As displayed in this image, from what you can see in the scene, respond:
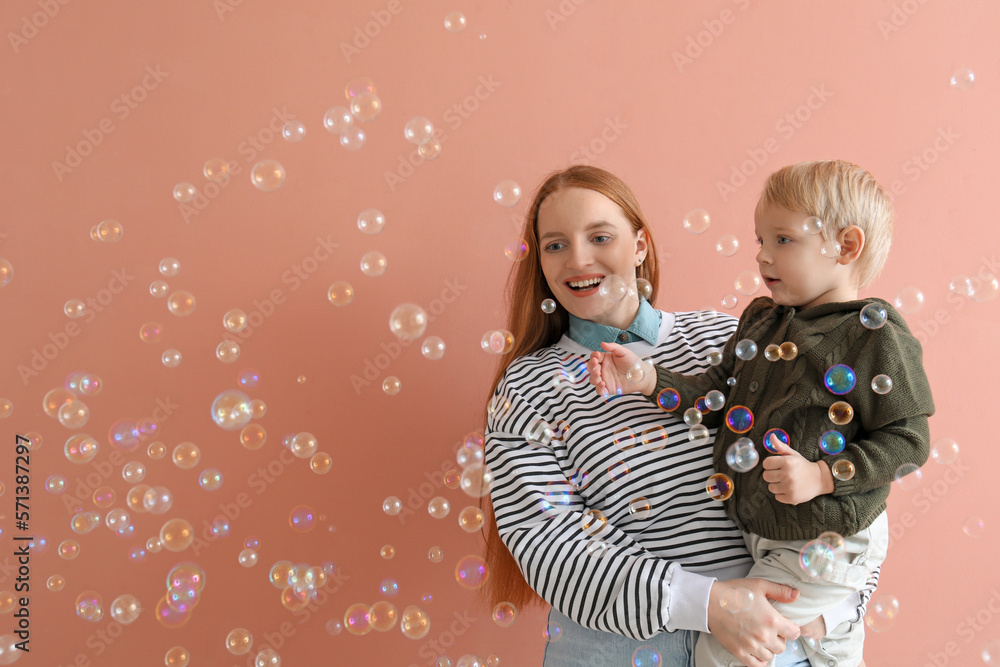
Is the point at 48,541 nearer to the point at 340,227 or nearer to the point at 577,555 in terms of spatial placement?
the point at 340,227

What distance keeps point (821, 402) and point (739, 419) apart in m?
0.17

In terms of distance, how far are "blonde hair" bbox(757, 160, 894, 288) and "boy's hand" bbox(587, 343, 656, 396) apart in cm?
43

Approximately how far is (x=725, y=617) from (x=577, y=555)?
12.3 inches

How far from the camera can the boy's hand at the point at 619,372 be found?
1.68 m

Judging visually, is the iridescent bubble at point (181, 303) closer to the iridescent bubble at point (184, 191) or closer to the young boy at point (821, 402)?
the iridescent bubble at point (184, 191)

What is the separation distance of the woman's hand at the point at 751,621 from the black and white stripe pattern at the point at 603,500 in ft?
0.15

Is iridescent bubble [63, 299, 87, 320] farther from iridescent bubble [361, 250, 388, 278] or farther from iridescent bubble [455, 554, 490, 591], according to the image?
iridescent bubble [455, 554, 490, 591]

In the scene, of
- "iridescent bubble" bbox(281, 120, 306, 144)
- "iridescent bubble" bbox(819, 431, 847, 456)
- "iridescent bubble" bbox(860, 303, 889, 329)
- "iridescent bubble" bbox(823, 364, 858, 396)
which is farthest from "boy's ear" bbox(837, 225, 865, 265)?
"iridescent bubble" bbox(281, 120, 306, 144)

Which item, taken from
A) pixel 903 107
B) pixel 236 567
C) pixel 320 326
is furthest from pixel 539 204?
pixel 236 567

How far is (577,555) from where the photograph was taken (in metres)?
1.57

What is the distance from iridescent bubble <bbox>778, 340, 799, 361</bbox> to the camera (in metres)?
1.52
